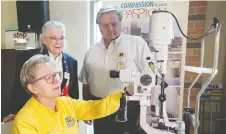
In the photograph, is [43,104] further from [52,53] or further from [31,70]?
[52,53]

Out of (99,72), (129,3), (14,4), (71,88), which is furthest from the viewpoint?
(14,4)

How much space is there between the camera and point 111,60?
6.29 ft

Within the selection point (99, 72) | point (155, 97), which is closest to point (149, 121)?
point (155, 97)

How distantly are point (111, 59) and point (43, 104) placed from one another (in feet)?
2.99

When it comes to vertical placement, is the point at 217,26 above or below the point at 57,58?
above

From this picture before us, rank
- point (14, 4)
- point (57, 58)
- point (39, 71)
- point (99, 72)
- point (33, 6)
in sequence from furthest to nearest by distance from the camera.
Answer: point (14, 4) < point (33, 6) < point (99, 72) < point (57, 58) < point (39, 71)

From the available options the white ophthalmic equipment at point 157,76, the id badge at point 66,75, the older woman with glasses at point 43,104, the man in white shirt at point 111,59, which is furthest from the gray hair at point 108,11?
the older woman with glasses at point 43,104

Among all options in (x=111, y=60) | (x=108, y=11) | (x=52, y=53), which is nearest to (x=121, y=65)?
(x=111, y=60)

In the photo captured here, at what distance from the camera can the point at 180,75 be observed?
2172 millimetres

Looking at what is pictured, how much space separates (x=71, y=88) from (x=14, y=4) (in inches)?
62.6

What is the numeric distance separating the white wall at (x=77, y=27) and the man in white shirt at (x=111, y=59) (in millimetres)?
298

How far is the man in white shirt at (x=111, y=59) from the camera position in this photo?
6.10ft

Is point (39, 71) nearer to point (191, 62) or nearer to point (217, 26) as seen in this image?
point (217, 26)

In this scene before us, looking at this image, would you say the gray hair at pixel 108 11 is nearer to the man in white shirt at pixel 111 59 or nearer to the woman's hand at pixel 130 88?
the man in white shirt at pixel 111 59
